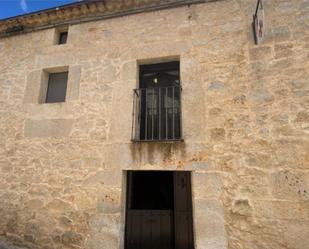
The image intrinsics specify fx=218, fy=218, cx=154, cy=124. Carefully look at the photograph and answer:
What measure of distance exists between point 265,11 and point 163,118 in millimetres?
A: 2446

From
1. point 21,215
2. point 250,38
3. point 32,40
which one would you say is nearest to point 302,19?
point 250,38

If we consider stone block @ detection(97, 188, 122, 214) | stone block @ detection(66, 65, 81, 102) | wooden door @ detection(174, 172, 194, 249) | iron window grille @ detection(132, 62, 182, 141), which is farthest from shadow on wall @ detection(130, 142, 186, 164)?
wooden door @ detection(174, 172, 194, 249)

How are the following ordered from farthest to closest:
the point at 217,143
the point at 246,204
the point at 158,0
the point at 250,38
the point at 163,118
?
A: the point at 158,0, the point at 163,118, the point at 250,38, the point at 217,143, the point at 246,204

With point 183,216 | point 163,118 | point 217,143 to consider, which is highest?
point 163,118

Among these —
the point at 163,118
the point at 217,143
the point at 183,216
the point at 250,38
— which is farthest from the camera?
the point at 183,216

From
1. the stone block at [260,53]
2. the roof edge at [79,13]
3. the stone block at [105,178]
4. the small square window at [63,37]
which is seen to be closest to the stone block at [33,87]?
the small square window at [63,37]

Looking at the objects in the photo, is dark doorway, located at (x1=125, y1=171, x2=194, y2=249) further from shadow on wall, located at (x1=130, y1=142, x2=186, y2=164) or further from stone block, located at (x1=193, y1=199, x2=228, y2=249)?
stone block, located at (x1=193, y1=199, x2=228, y2=249)

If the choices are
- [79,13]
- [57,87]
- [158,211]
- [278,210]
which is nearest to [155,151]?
→ [278,210]

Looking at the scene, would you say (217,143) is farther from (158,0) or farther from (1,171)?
(1,171)

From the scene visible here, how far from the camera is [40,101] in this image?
4316mm

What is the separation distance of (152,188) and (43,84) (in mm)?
3226

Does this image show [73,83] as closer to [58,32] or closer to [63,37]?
[63,37]

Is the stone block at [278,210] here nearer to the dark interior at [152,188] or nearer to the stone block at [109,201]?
the stone block at [109,201]

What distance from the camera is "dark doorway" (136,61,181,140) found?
376 centimetres
